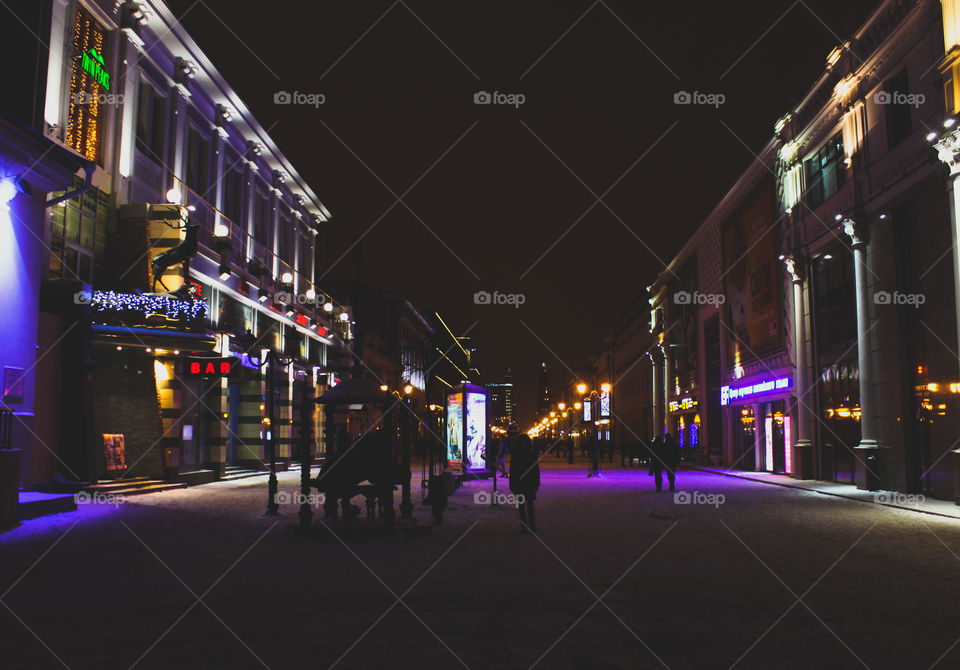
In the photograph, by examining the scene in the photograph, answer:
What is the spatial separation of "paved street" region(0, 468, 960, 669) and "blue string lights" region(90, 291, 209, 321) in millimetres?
Answer: 8585

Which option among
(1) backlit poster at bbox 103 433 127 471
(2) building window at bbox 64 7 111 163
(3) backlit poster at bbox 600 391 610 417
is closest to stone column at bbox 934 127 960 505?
(2) building window at bbox 64 7 111 163

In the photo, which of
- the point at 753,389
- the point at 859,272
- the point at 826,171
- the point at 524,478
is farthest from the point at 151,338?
the point at 753,389

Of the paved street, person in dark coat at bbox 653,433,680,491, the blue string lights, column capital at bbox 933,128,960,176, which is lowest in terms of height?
the paved street

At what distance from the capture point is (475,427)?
29766 millimetres

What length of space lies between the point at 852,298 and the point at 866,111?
5.76 metres

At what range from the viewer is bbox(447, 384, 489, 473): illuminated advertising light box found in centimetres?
2875

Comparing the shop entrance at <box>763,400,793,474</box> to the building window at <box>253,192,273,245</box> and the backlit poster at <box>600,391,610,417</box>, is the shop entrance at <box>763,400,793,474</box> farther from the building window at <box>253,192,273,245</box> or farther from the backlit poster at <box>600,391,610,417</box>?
the building window at <box>253,192,273,245</box>

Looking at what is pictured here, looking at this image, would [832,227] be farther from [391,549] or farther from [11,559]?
[11,559]

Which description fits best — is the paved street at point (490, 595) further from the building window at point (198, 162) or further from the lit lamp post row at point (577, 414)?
the lit lamp post row at point (577, 414)

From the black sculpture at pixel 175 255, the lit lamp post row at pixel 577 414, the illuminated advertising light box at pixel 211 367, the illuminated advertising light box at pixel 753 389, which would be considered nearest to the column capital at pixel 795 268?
the illuminated advertising light box at pixel 753 389

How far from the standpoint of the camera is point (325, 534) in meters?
13.2

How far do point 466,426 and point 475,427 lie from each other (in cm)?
87

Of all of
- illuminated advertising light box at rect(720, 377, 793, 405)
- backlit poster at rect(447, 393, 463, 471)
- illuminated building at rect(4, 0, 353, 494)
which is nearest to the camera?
illuminated building at rect(4, 0, 353, 494)

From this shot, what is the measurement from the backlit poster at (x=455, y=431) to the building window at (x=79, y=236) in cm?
1256
